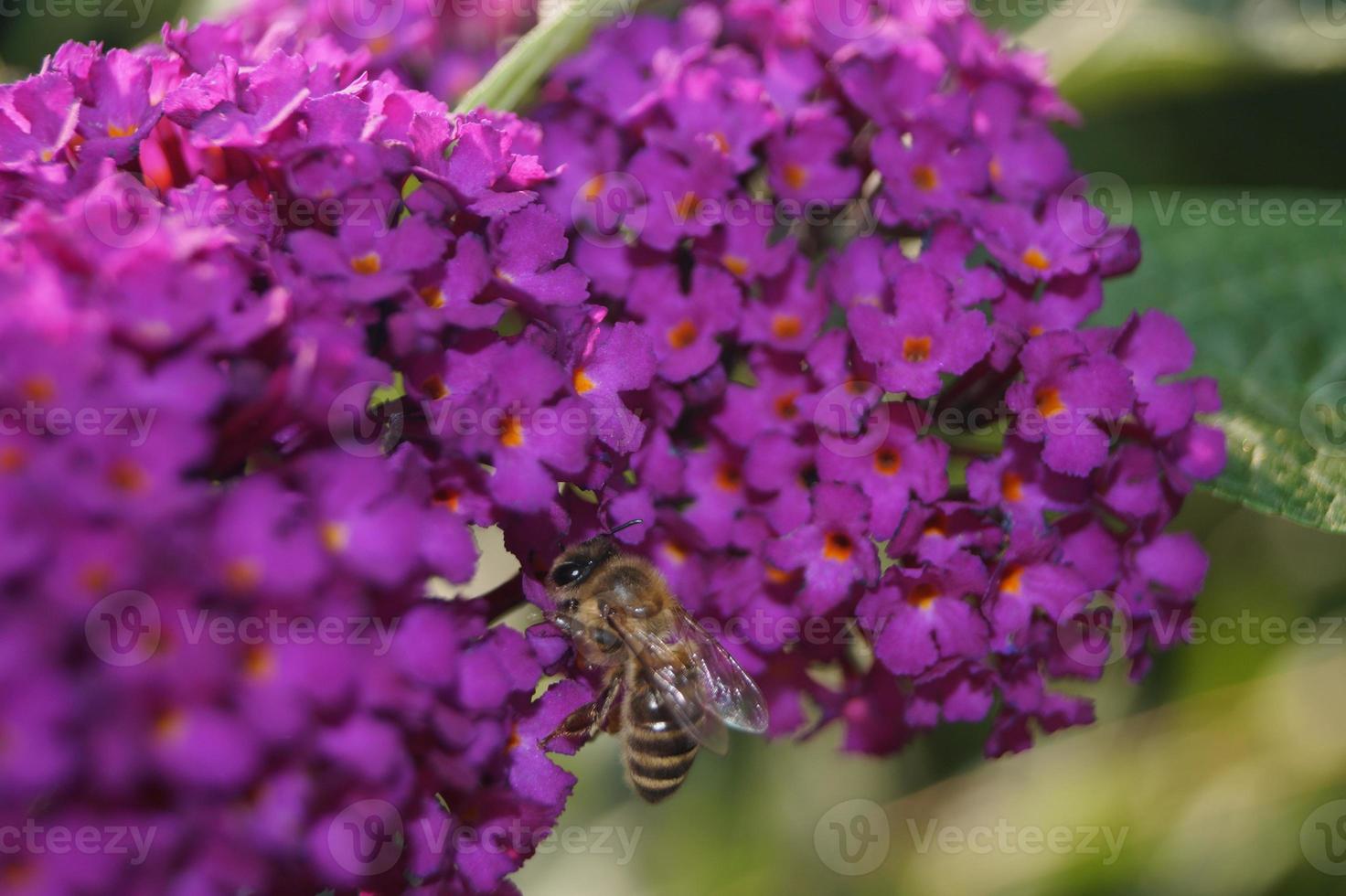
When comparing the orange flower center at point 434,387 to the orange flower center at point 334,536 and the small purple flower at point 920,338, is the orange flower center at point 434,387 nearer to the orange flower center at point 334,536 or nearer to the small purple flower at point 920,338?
the orange flower center at point 334,536

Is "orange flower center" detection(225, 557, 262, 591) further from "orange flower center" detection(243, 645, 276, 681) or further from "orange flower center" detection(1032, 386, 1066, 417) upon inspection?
"orange flower center" detection(1032, 386, 1066, 417)

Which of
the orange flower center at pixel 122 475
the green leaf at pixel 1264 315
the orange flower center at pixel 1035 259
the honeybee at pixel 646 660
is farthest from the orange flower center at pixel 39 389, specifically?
the green leaf at pixel 1264 315

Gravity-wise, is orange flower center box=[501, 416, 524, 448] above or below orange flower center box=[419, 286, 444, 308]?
below

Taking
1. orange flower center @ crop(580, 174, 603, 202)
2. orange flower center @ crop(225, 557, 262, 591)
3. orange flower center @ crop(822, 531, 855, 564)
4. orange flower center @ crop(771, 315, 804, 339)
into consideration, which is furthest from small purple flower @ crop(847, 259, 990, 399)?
orange flower center @ crop(225, 557, 262, 591)

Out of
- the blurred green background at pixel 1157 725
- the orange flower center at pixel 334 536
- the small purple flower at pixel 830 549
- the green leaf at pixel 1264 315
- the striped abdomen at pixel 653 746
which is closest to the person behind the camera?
the orange flower center at pixel 334 536

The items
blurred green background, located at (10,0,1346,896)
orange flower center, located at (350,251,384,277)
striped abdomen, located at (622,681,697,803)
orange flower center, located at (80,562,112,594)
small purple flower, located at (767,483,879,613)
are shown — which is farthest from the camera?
blurred green background, located at (10,0,1346,896)

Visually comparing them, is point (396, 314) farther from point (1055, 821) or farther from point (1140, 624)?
point (1055, 821)

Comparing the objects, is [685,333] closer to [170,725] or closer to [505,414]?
[505,414]
